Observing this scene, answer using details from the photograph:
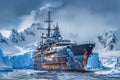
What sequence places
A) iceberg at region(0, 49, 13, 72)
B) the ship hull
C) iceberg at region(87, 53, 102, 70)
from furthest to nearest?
iceberg at region(87, 53, 102, 70)
the ship hull
iceberg at region(0, 49, 13, 72)

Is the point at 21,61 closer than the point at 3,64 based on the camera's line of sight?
No

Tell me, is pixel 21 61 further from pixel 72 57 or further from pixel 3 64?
pixel 3 64

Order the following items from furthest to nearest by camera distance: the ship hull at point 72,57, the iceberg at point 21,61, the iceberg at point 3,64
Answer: the iceberg at point 21,61 < the ship hull at point 72,57 < the iceberg at point 3,64

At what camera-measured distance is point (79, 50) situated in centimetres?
9081

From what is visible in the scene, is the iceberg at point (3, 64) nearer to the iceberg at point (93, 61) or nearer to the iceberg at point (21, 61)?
the iceberg at point (21, 61)

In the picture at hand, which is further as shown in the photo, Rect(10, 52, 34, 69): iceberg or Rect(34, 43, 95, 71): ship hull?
Rect(10, 52, 34, 69): iceberg

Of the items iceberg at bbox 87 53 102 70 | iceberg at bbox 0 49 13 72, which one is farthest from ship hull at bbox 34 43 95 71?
iceberg at bbox 87 53 102 70

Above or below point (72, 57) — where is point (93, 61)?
above

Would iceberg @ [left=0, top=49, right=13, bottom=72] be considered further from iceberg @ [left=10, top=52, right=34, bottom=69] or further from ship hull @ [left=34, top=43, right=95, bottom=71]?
iceberg @ [left=10, top=52, right=34, bottom=69]

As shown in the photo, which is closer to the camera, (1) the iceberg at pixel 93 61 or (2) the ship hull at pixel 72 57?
(2) the ship hull at pixel 72 57

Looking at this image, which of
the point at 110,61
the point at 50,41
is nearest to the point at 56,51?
the point at 50,41

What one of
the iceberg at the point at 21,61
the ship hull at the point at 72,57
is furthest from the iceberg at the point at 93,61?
the ship hull at the point at 72,57

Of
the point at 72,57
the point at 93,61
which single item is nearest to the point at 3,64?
the point at 72,57

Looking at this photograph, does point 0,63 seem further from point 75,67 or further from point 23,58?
point 23,58
